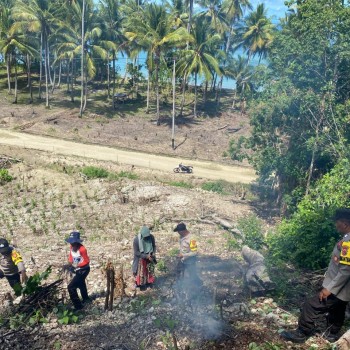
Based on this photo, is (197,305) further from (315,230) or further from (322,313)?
(315,230)

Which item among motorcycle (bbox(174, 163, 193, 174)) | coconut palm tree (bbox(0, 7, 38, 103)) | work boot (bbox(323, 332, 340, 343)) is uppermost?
coconut palm tree (bbox(0, 7, 38, 103))

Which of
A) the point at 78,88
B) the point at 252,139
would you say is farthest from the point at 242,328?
the point at 78,88

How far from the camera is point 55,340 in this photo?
20.3 ft

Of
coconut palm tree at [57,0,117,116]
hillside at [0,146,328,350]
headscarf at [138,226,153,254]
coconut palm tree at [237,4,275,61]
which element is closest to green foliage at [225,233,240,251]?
hillside at [0,146,328,350]

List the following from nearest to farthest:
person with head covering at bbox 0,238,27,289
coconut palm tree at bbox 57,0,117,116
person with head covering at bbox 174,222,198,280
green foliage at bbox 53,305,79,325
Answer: green foliage at bbox 53,305,79,325 < person with head covering at bbox 0,238,27,289 < person with head covering at bbox 174,222,198,280 < coconut palm tree at bbox 57,0,117,116

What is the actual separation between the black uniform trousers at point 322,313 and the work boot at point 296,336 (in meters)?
0.07

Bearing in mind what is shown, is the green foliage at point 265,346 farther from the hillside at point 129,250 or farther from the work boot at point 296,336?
the work boot at point 296,336

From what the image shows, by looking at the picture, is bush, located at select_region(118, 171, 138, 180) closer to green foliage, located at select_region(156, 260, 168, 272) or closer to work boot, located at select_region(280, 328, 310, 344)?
green foliage, located at select_region(156, 260, 168, 272)

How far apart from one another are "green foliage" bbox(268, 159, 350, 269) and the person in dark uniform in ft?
9.69

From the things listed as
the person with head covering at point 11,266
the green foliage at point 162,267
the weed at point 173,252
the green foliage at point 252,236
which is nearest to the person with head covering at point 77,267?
the person with head covering at point 11,266

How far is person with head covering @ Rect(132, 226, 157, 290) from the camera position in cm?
791

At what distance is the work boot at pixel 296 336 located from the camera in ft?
18.3

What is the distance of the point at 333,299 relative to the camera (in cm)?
521

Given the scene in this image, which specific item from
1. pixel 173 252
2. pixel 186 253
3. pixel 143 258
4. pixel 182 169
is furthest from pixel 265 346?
pixel 182 169
